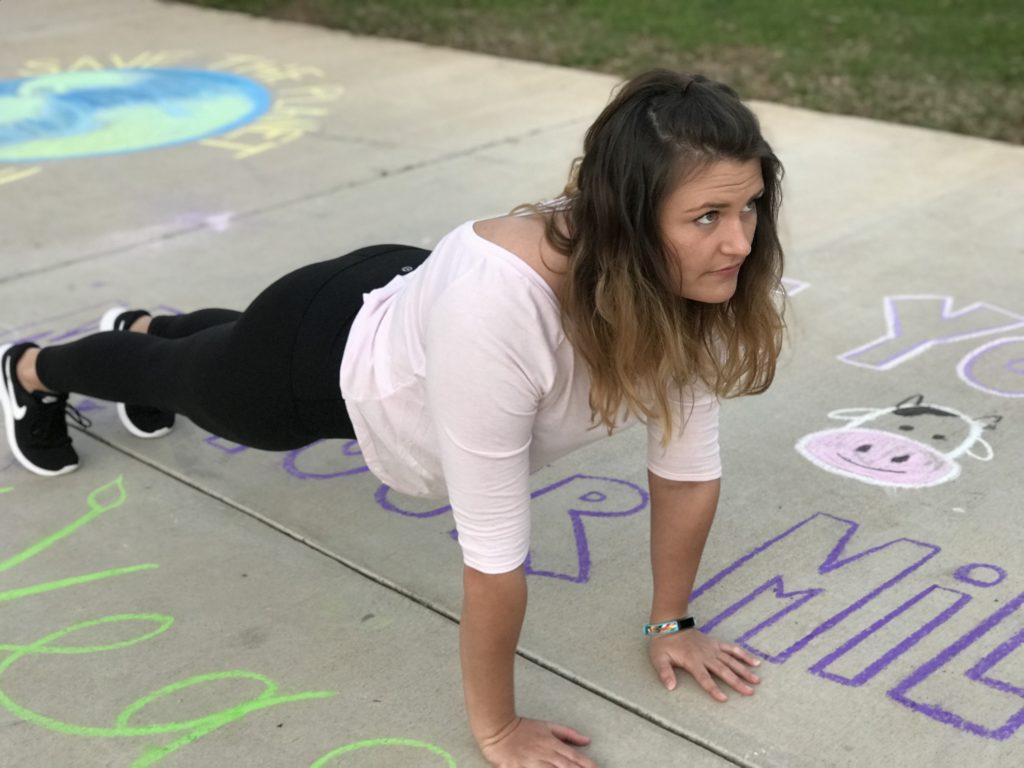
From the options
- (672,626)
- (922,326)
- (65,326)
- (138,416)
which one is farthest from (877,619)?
(65,326)

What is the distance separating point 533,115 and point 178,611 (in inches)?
168

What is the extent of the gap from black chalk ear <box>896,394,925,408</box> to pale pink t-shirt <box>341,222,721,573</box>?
1.22 m

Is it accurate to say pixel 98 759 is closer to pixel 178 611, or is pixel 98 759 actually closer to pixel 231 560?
pixel 178 611

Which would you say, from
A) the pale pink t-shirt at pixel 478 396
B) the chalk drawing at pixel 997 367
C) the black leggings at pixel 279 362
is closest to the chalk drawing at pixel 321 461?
the black leggings at pixel 279 362

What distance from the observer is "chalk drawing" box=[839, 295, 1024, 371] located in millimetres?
3559

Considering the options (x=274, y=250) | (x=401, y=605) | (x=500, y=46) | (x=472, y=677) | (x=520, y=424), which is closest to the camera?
(x=520, y=424)

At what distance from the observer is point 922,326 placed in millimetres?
3727

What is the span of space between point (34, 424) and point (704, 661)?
1.81 meters

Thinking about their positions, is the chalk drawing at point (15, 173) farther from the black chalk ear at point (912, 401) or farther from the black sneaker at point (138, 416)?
the black chalk ear at point (912, 401)

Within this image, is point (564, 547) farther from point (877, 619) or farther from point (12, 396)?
point (12, 396)

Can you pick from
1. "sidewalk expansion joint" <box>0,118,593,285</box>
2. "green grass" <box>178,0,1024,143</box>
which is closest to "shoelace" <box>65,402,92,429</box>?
"sidewalk expansion joint" <box>0,118,593,285</box>

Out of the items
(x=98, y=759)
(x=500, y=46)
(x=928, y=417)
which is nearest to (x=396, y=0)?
(x=500, y=46)

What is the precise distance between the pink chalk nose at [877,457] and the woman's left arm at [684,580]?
810 millimetres

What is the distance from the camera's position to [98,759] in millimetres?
2125
